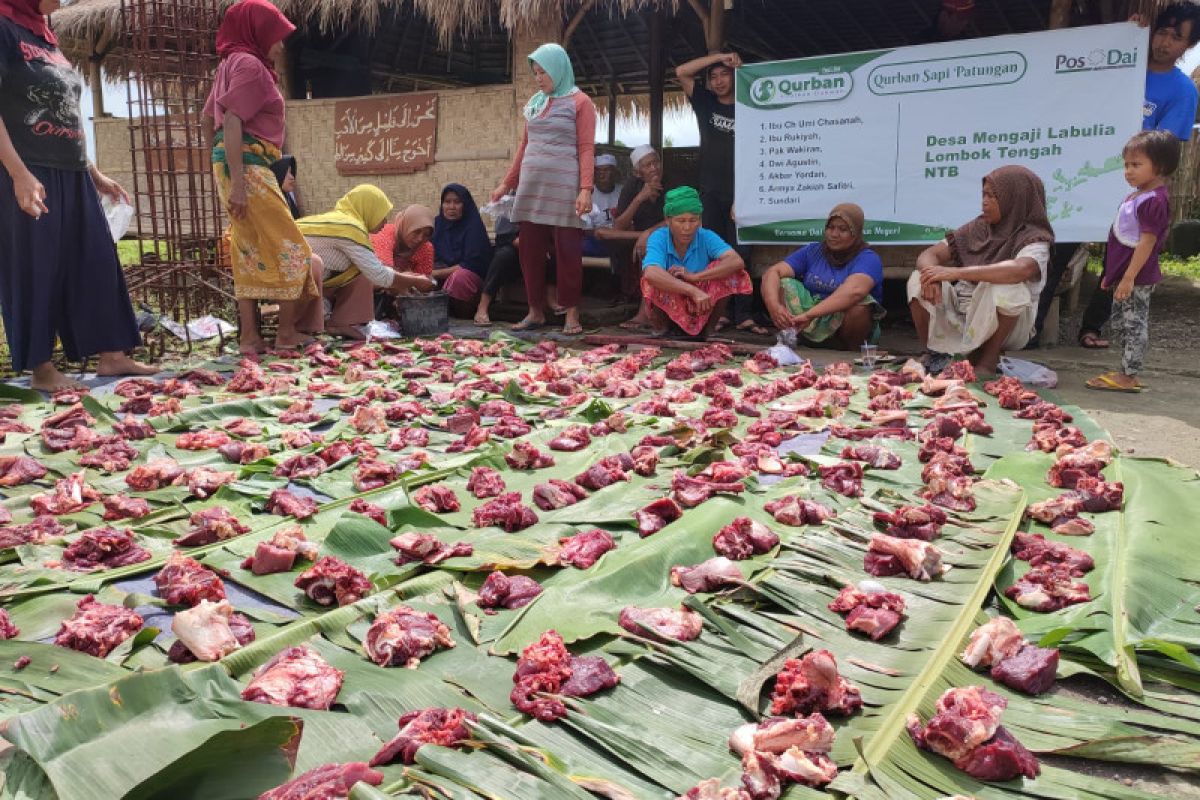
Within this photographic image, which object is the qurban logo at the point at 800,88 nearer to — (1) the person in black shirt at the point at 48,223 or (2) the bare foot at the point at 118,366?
(1) the person in black shirt at the point at 48,223

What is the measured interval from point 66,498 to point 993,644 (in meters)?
2.65

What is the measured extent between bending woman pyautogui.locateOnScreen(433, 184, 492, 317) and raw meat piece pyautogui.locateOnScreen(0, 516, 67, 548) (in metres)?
5.10

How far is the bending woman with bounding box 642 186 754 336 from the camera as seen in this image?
5984mm

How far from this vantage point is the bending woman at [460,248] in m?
7.55

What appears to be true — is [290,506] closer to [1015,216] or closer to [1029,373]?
[1029,373]

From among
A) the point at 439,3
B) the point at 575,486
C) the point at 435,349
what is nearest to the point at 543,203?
the point at 435,349

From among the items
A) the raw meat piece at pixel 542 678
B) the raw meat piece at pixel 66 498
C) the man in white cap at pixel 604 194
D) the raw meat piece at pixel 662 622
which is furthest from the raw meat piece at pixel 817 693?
the man in white cap at pixel 604 194

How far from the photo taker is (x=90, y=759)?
4.41ft

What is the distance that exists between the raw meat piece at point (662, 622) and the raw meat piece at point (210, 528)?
1223 millimetres

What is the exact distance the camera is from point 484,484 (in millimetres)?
2887

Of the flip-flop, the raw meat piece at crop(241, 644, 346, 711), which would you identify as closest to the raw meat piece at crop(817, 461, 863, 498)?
the raw meat piece at crop(241, 644, 346, 711)

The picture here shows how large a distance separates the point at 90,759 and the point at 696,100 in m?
6.68

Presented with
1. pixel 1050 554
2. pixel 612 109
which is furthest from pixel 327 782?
pixel 612 109

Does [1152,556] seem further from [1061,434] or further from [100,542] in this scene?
[100,542]
